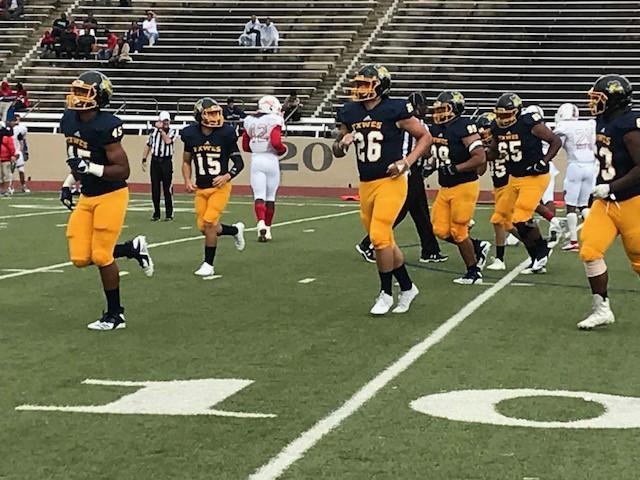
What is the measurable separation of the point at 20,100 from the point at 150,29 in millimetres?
4378

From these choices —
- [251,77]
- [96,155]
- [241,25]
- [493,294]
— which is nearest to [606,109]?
[493,294]

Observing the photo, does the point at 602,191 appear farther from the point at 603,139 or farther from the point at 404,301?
the point at 404,301

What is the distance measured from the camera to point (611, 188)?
7.53m

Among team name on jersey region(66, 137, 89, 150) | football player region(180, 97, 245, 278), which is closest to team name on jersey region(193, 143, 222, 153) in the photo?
football player region(180, 97, 245, 278)

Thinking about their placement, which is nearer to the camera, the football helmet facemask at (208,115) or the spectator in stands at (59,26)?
the football helmet facemask at (208,115)

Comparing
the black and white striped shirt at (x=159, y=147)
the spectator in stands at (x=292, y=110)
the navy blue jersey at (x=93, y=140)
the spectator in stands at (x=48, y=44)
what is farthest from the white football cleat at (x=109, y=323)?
the spectator in stands at (x=48, y=44)

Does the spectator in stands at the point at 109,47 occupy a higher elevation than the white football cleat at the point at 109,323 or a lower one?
higher

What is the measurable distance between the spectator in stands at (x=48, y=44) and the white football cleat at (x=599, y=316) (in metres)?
26.4

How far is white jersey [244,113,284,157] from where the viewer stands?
14.6 m

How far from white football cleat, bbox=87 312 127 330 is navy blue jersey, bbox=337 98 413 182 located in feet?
6.47

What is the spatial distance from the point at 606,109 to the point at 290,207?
13259 millimetres

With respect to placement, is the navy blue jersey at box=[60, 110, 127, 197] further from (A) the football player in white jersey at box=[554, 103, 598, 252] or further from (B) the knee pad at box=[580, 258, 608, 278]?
(A) the football player in white jersey at box=[554, 103, 598, 252]

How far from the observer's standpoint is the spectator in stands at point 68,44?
31750mm

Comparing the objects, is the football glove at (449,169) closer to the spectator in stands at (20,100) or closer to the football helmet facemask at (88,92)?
the football helmet facemask at (88,92)
